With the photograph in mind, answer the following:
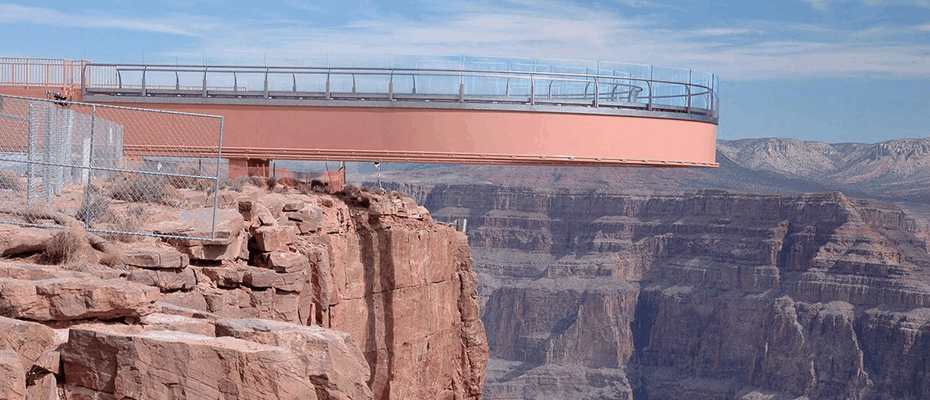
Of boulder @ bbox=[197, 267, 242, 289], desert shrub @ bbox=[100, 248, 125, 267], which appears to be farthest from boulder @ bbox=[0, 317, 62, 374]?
boulder @ bbox=[197, 267, 242, 289]

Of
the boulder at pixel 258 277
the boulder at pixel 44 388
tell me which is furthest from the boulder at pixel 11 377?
the boulder at pixel 258 277

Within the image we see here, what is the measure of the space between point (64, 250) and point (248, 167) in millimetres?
13044

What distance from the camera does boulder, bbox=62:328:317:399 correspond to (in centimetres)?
1110

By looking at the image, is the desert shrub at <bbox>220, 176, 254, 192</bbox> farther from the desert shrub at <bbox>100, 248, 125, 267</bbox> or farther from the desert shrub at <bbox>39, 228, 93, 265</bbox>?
the desert shrub at <bbox>39, 228, 93, 265</bbox>

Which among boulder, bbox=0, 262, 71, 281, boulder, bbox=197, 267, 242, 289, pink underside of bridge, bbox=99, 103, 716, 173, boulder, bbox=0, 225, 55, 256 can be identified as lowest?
boulder, bbox=197, 267, 242, 289

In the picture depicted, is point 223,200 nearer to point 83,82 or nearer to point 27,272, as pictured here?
point 27,272

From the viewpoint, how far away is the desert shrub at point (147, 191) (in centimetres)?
1939

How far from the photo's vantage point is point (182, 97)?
88.6 feet

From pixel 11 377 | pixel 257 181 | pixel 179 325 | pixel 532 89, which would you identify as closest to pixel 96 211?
pixel 179 325

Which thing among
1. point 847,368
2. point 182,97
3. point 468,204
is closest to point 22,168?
point 182,97

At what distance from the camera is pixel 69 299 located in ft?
39.0

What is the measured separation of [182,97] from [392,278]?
6.78m

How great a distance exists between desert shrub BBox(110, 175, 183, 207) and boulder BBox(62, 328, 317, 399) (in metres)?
Result: 8.11

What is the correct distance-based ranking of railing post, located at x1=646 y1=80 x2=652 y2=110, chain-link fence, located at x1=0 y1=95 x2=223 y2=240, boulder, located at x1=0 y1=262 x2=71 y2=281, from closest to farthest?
1. boulder, located at x1=0 y1=262 x2=71 y2=281
2. chain-link fence, located at x1=0 y1=95 x2=223 y2=240
3. railing post, located at x1=646 y1=80 x2=652 y2=110
